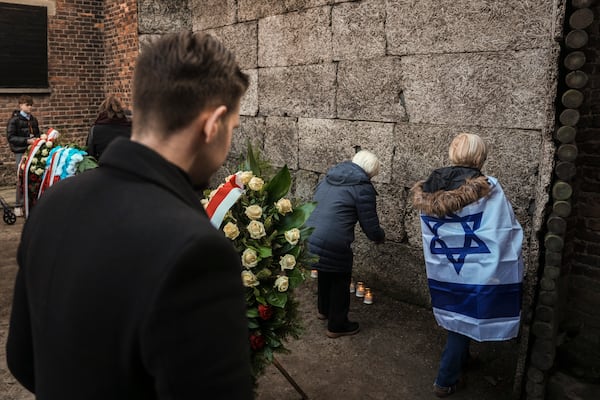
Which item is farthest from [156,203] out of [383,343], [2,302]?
[2,302]

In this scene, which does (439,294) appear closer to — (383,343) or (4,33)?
(383,343)

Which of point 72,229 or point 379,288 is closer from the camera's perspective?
point 72,229

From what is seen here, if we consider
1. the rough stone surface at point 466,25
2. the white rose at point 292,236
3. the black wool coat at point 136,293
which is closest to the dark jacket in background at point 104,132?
the rough stone surface at point 466,25

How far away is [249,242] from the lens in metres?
3.21

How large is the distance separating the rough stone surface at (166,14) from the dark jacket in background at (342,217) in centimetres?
480

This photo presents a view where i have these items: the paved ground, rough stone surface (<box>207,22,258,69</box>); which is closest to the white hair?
the paved ground

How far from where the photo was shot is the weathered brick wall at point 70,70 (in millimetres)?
11805

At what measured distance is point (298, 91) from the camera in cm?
658

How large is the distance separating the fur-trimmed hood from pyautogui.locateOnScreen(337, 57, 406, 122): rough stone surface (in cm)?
175

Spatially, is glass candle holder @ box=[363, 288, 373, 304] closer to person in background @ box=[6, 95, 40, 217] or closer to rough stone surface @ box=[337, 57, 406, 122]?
rough stone surface @ box=[337, 57, 406, 122]

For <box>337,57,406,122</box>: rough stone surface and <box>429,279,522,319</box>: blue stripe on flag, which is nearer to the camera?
<box>429,279,522,319</box>: blue stripe on flag

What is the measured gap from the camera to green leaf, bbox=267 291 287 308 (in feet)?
10.6

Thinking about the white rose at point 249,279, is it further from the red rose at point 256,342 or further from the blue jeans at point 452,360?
the blue jeans at point 452,360

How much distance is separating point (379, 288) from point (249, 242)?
304cm
